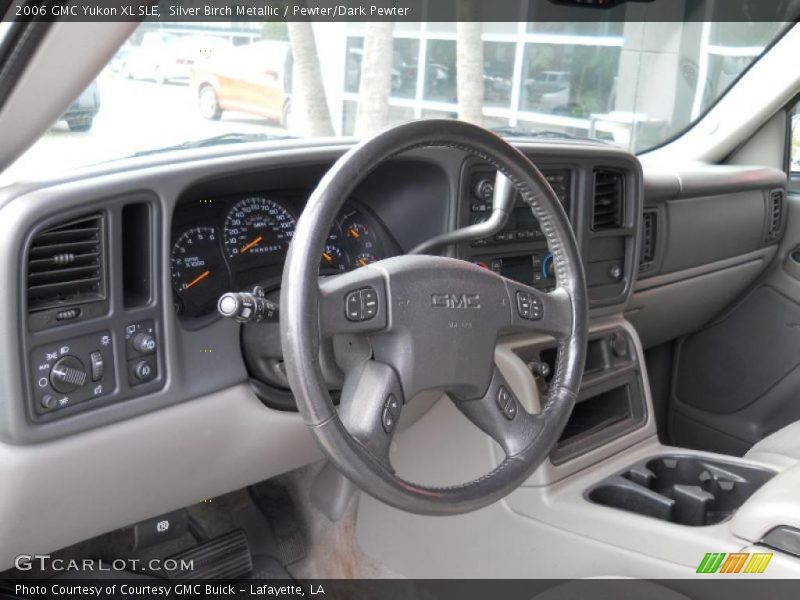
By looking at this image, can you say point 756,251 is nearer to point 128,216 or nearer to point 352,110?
point 352,110

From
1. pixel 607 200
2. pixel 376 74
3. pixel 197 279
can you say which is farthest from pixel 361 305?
pixel 376 74

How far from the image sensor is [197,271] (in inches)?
70.4

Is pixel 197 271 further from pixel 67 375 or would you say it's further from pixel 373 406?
pixel 373 406

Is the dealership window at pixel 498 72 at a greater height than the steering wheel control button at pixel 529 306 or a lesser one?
greater

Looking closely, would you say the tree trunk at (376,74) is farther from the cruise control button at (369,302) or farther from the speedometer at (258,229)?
the cruise control button at (369,302)

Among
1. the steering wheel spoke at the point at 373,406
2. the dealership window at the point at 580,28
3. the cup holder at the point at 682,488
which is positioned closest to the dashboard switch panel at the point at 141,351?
the steering wheel spoke at the point at 373,406

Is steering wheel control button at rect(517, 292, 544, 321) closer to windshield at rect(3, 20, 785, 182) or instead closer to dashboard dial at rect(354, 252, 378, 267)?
windshield at rect(3, 20, 785, 182)

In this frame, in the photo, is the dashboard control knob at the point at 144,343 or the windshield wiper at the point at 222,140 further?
the windshield wiper at the point at 222,140

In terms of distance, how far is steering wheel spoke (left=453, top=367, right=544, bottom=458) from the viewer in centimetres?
152

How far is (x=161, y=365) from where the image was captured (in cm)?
164

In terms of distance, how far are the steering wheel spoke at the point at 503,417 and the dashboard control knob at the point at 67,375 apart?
600 mm

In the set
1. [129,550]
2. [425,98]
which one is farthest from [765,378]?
[129,550]

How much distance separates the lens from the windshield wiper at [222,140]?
176 cm

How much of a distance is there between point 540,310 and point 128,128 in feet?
2.79
